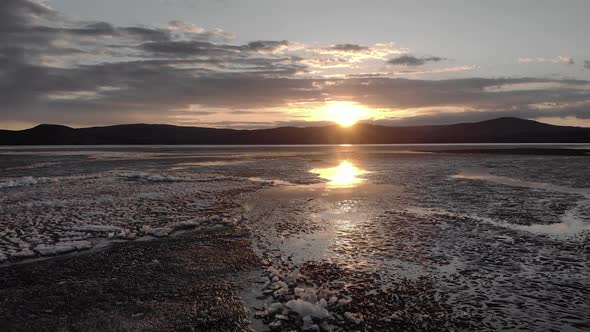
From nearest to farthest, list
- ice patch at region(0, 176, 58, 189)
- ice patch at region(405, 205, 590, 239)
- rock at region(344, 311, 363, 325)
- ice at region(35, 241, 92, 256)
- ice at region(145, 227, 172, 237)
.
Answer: rock at region(344, 311, 363, 325) < ice at region(35, 241, 92, 256) < ice patch at region(405, 205, 590, 239) < ice at region(145, 227, 172, 237) < ice patch at region(0, 176, 58, 189)

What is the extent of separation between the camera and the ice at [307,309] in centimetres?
662

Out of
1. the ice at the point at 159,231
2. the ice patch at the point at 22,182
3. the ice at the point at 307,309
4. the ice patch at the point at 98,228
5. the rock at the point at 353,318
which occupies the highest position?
the ice patch at the point at 22,182

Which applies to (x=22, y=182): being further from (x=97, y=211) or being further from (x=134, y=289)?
(x=134, y=289)

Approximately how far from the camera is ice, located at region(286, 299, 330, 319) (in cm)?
662

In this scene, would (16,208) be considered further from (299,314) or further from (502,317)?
(502,317)

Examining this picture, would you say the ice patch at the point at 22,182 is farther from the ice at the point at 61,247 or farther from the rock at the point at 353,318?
the rock at the point at 353,318

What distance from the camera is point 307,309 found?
6738 millimetres

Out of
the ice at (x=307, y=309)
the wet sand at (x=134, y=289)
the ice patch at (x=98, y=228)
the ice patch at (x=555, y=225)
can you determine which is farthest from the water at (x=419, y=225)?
the ice at (x=307, y=309)

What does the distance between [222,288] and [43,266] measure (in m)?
4.68

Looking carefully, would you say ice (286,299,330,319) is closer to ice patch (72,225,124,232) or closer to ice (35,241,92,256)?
ice (35,241,92,256)

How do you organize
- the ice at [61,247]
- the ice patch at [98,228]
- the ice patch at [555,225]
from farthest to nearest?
the ice patch at [98,228], the ice patch at [555,225], the ice at [61,247]

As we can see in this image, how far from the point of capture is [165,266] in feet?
30.1

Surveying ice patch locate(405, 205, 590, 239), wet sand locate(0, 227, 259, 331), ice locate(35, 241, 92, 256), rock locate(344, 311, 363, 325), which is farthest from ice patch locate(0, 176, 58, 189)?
rock locate(344, 311, 363, 325)

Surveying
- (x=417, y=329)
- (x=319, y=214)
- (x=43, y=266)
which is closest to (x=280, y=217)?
(x=319, y=214)
